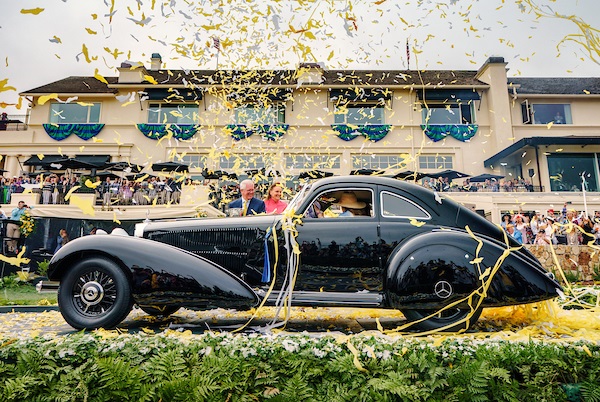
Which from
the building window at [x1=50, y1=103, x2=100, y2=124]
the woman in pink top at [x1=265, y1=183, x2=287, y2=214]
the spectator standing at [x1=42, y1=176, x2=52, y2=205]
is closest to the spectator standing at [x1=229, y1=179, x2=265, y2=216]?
the woman in pink top at [x1=265, y1=183, x2=287, y2=214]

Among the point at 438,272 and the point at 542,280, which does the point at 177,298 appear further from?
the point at 542,280

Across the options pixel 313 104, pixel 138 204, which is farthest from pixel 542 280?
pixel 313 104

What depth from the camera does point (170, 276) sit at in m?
4.09

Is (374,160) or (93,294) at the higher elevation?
(374,160)

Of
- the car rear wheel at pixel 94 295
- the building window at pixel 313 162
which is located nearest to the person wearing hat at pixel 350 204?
the car rear wheel at pixel 94 295

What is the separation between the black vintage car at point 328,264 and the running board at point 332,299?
0.01 meters

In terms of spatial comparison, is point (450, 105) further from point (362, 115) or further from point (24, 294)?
point (24, 294)

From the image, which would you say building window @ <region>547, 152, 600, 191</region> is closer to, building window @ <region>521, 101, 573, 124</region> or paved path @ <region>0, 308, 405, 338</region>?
building window @ <region>521, 101, 573, 124</region>

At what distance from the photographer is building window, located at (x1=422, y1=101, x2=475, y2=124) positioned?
27.4 m

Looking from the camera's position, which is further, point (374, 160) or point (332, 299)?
point (374, 160)

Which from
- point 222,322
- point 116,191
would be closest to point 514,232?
point 222,322

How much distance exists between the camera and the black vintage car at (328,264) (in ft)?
13.1

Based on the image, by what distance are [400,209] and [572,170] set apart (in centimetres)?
2727

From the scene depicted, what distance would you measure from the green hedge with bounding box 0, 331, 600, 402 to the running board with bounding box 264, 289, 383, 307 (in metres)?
1.10
